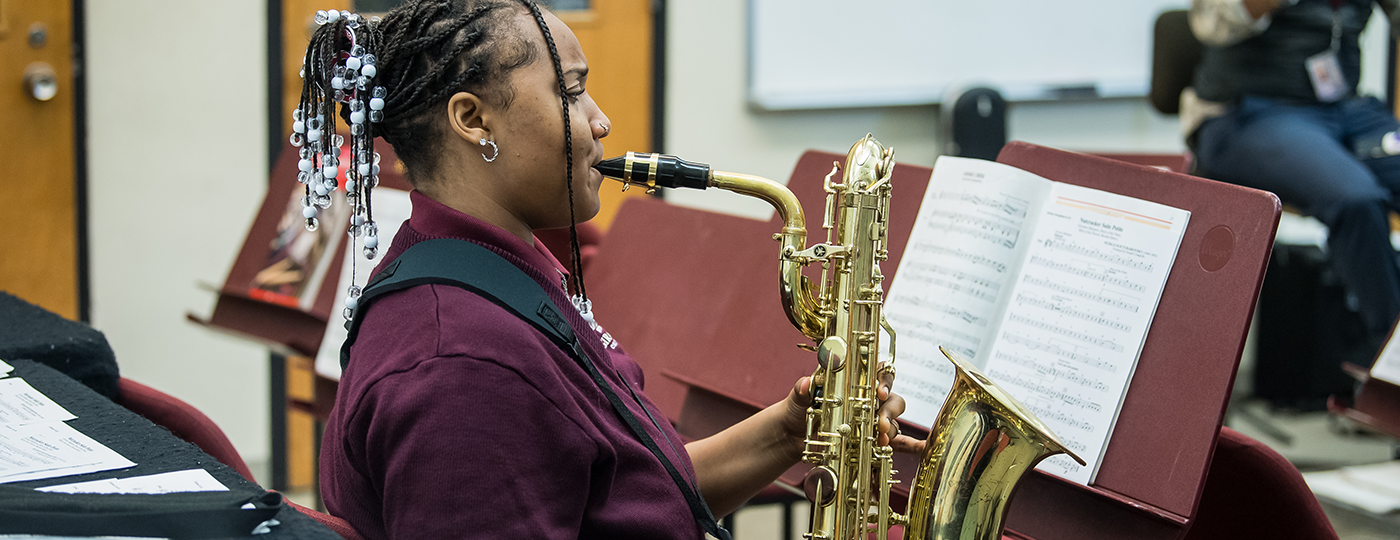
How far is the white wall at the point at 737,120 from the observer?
3.66m

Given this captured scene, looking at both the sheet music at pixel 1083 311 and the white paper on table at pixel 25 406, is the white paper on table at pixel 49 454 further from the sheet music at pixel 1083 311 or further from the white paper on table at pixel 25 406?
the sheet music at pixel 1083 311

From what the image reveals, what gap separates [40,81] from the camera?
2.98 m

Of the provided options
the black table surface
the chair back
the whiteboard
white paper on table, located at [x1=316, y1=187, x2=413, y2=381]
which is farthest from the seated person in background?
the black table surface

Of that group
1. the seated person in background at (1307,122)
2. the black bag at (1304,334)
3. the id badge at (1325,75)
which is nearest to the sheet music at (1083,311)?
the seated person in background at (1307,122)

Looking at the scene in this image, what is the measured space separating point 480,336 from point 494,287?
0.30 ft

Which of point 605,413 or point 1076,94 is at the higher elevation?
point 1076,94

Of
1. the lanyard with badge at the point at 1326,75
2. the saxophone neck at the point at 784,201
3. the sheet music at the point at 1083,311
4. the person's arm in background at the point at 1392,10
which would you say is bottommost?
the sheet music at the point at 1083,311

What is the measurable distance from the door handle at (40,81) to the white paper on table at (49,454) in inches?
91.2

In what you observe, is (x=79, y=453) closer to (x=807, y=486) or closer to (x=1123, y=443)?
(x=807, y=486)

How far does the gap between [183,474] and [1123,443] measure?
34.9 inches

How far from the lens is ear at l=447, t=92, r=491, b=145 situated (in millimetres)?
1030

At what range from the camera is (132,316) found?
3.16 meters

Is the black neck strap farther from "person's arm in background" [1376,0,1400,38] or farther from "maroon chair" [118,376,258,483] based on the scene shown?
"person's arm in background" [1376,0,1400,38]

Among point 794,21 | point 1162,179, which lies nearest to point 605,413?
point 1162,179
